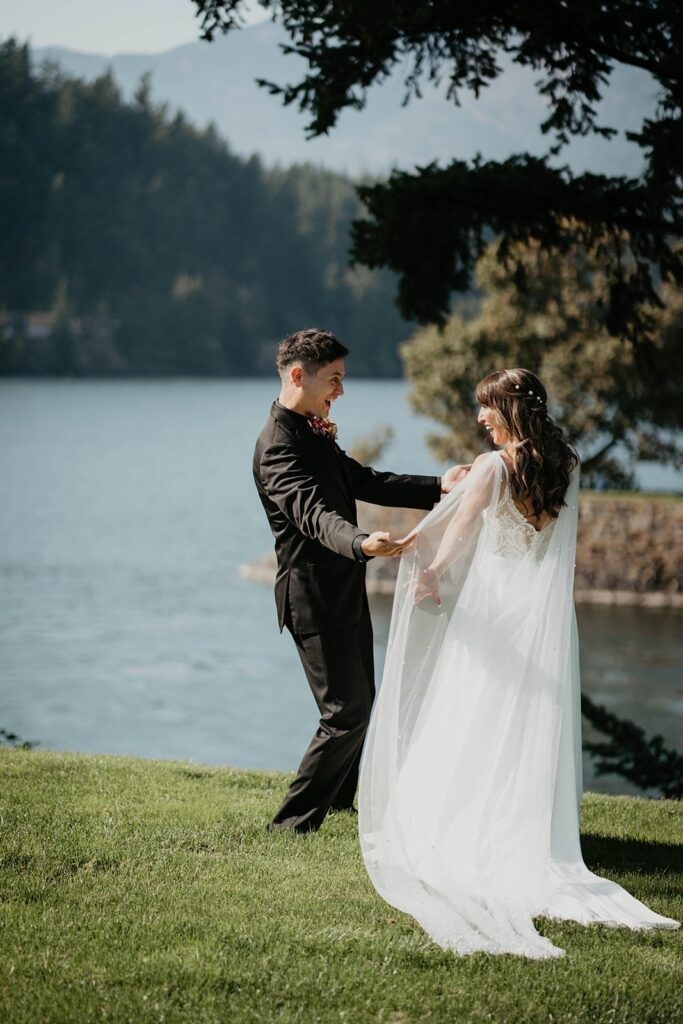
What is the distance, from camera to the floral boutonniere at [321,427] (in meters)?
5.54

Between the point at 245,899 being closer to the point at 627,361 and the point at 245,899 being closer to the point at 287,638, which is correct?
the point at 287,638

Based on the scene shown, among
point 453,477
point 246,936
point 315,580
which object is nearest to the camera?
point 246,936

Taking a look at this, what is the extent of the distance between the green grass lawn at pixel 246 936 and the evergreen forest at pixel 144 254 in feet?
333

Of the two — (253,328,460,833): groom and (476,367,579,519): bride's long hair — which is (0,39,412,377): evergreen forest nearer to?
(253,328,460,833): groom

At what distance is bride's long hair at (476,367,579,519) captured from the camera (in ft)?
16.7

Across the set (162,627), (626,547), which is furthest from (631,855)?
(162,627)

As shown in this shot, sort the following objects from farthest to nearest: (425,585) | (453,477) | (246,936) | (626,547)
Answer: (626,547)
(453,477)
(425,585)
(246,936)

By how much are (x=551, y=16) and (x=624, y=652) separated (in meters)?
16.4

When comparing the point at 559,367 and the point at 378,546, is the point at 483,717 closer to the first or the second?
the point at 378,546

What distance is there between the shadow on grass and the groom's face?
91.7 inches

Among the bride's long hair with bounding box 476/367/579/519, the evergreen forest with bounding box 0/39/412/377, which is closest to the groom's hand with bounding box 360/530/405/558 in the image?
the bride's long hair with bounding box 476/367/579/519

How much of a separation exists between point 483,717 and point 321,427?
1.47 meters

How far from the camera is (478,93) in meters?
9.17

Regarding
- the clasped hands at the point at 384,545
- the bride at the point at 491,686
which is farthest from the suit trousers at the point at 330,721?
the clasped hands at the point at 384,545
